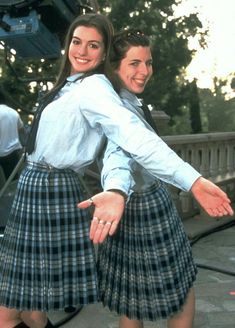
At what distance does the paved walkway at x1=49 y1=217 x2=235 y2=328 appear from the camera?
9.71 ft

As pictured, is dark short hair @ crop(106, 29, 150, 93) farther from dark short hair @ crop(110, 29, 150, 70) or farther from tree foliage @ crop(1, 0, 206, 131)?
tree foliage @ crop(1, 0, 206, 131)

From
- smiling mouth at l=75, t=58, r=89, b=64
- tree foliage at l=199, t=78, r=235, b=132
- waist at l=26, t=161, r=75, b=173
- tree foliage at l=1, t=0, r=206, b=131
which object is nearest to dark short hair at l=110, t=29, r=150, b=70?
smiling mouth at l=75, t=58, r=89, b=64

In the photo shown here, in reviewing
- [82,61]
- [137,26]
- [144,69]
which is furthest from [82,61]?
[137,26]

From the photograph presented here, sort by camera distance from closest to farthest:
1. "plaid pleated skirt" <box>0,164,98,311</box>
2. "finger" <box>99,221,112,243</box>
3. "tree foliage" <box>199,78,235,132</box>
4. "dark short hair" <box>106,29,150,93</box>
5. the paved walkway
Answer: "finger" <box>99,221,112,243</box>
"plaid pleated skirt" <box>0,164,98,311</box>
"dark short hair" <box>106,29,150,93</box>
the paved walkway
"tree foliage" <box>199,78,235,132</box>

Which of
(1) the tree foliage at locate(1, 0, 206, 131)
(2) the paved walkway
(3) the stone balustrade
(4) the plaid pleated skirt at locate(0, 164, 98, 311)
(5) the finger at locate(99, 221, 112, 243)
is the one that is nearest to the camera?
(5) the finger at locate(99, 221, 112, 243)

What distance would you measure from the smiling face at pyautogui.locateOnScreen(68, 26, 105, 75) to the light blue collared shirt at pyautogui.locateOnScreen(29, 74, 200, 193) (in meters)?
0.06

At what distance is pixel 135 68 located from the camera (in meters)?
1.97

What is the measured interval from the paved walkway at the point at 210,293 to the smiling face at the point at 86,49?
165 cm

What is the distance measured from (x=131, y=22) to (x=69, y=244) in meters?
17.2

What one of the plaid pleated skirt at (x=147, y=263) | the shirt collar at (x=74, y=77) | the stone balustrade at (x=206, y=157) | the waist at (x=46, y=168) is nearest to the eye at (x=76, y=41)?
the shirt collar at (x=74, y=77)

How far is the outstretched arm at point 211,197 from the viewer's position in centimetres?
151

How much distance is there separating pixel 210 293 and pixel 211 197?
6.94 ft

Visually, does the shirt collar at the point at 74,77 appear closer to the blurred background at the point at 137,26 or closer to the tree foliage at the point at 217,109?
the blurred background at the point at 137,26

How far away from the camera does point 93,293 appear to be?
189 centimetres
